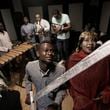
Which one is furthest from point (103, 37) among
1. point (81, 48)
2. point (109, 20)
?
point (81, 48)

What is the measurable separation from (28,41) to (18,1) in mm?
2591

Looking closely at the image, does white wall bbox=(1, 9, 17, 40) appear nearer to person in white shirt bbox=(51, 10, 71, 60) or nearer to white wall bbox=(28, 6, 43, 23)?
white wall bbox=(28, 6, 43, 23)

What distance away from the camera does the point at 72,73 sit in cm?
101

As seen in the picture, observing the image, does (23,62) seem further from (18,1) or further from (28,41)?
(18,1)

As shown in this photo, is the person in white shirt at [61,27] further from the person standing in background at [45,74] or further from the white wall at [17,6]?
the person standing in background at [45,74]

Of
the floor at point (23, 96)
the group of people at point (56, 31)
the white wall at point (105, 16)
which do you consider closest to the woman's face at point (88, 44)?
the floor at point (23, 96)

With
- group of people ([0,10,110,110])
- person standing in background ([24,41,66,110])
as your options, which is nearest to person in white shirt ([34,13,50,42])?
group of people ([0,10,110,110])

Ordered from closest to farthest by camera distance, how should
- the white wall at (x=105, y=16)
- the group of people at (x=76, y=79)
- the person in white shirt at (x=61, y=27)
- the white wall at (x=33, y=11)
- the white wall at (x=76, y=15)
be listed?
the group of people at (x=76, y=79) < the person in white shirt at (x=61, y=27) < the white wall at (x=105, y=16) < the white wall at (x=76, y=15) < the white wall at (x=33, y=11)

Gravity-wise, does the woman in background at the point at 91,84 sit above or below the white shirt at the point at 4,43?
above

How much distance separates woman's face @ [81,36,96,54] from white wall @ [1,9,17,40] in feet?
20.5

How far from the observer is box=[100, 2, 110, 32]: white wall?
22.3 ft

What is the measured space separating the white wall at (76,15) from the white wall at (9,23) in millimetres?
2297

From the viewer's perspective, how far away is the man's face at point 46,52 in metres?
2.00

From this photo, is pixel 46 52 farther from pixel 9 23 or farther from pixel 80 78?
pixel 9 23
